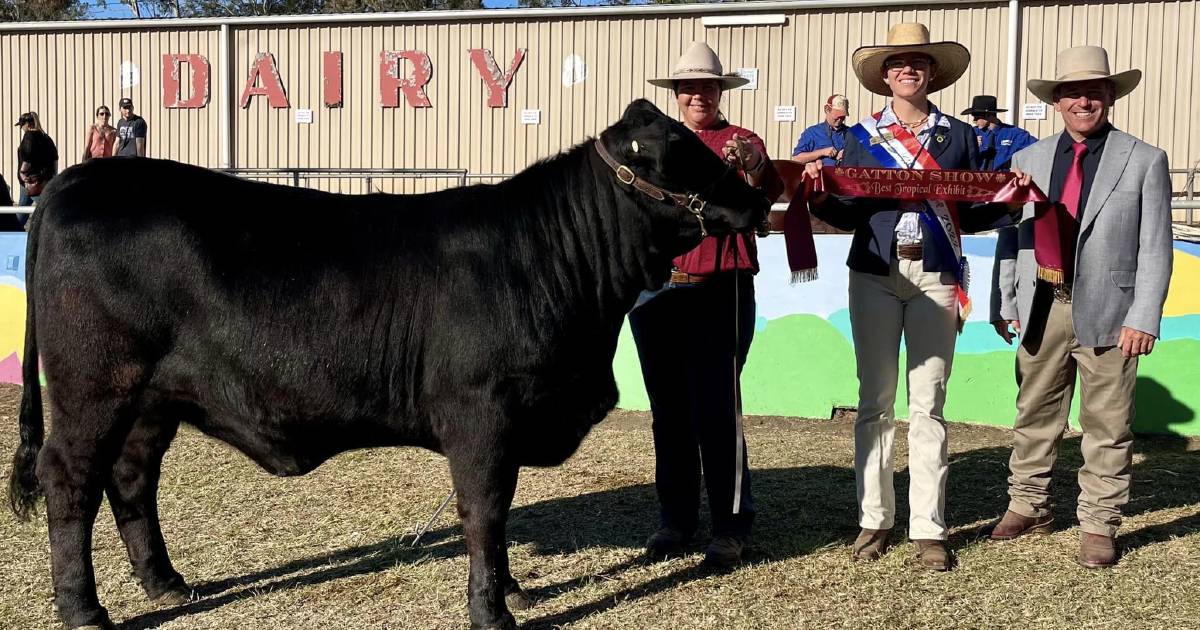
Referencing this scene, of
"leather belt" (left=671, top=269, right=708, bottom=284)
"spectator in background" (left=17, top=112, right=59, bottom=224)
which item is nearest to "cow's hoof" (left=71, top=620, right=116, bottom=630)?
"leather belt" (left=671, top=269, right=708, bottom=284)

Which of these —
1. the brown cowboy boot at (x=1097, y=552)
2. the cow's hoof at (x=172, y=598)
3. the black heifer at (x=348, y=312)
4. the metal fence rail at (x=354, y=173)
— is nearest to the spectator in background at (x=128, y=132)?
the metal fence rail at (x=354, y=173)

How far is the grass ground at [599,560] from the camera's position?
4.27m

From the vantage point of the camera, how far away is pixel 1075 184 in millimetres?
4906

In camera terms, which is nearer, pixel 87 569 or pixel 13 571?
pixel 87 569

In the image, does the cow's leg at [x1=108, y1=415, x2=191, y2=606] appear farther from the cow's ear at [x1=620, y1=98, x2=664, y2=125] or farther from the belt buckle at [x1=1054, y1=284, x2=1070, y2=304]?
the belt buckle at [x1=1054, y1=284, x2=1070, y2=304]

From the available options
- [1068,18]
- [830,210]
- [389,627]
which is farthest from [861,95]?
[389,627]

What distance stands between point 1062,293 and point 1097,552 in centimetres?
119

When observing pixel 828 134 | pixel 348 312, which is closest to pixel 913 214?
pixel 348 312

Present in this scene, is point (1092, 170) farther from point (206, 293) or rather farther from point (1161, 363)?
point (206, 293)

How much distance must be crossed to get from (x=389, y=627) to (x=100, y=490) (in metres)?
1.22

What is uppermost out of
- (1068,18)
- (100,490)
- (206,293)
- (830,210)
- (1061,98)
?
(1068,18)

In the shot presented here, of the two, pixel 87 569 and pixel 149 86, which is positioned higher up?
pixel 149 86

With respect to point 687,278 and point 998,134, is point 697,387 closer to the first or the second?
point 687,278

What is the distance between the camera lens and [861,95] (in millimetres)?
15812
